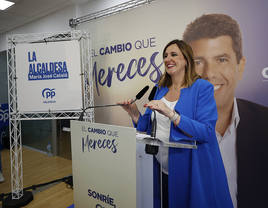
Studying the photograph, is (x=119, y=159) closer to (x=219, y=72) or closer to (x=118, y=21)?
(x=219, y=72)

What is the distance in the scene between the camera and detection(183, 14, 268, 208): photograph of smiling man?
5.50 feet

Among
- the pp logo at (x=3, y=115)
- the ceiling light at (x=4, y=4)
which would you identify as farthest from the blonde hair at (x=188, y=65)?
the pp logo at (x=3, y=115)

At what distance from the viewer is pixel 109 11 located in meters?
2.54

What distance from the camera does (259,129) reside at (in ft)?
5.49

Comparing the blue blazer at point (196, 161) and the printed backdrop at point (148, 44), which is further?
the printed backdrop at point (148, 44)

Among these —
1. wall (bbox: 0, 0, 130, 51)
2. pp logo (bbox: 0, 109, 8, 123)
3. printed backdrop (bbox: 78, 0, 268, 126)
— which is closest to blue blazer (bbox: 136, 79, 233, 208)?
printed backdrop (bbox: 78, 0, 268, 126)

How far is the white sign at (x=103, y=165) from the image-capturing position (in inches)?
35.0

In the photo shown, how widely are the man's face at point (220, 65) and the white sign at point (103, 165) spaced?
51.9 inches

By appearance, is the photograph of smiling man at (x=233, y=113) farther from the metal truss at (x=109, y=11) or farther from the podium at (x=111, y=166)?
the podium at (x=111, y=166)

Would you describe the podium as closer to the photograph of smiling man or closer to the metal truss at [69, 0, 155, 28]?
the photograph of smiling man

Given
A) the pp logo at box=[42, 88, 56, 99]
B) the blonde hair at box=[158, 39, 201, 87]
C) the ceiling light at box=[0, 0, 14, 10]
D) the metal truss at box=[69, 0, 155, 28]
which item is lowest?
the pp logo at box=[42, 88, 56, 99]

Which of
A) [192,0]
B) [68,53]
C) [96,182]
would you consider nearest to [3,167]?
[68,53]

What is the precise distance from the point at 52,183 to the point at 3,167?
4.60 ft

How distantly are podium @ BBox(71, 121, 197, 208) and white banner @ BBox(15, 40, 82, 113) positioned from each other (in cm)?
122
